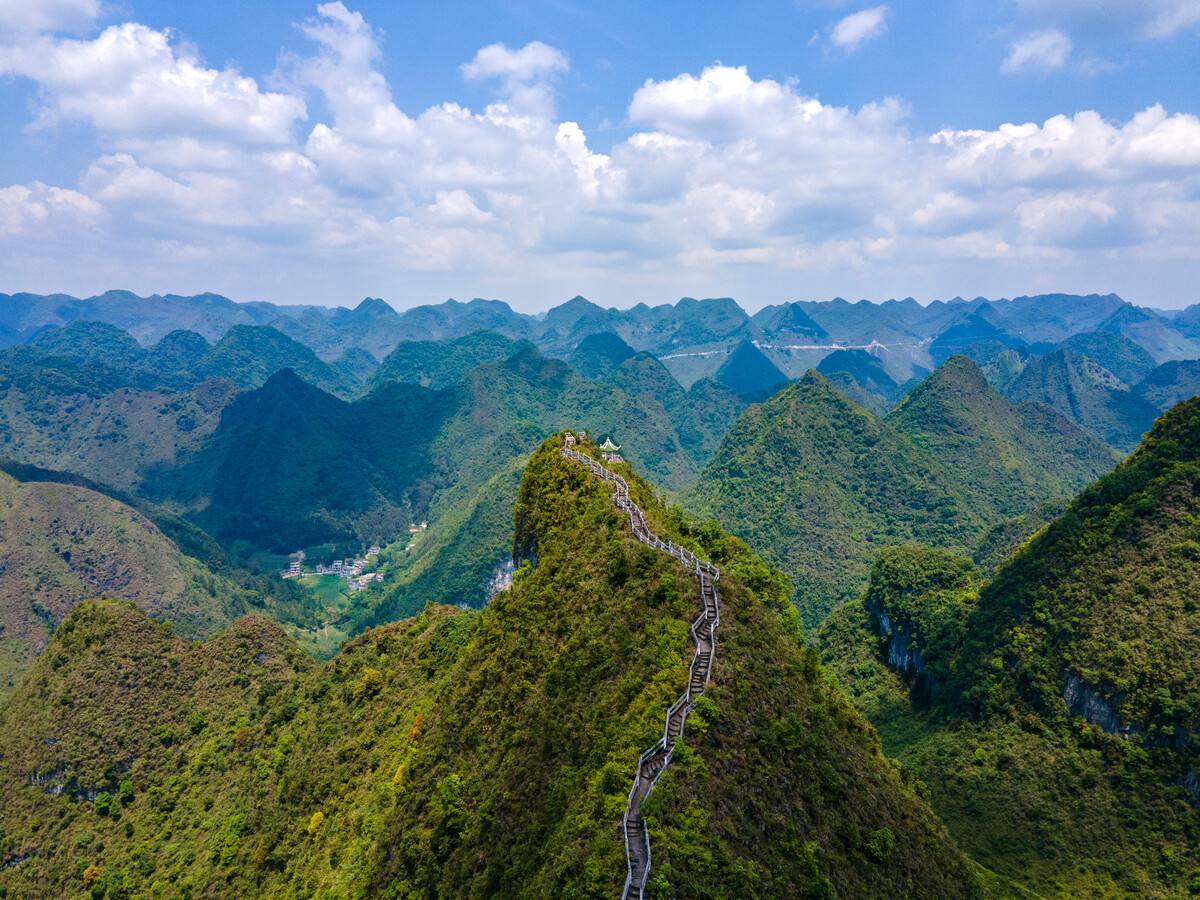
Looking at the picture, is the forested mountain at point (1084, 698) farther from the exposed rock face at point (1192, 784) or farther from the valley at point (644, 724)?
the valley at point (644, 724)

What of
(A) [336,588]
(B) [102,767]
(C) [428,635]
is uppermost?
(C) [428,635]

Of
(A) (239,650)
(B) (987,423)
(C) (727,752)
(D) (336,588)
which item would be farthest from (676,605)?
(B) (987,423)

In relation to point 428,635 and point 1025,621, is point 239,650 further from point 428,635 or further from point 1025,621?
point 1025,621

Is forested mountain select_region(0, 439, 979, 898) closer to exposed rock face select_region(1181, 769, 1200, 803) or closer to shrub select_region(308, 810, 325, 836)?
shrub select_region(308, 810, 325, 836)

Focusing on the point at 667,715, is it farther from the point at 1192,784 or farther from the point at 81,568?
the point at 81,568

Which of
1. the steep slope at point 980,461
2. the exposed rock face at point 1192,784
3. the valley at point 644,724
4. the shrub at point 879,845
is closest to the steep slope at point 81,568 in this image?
the valley at point 644,724

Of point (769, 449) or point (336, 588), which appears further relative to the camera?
point (336, 588)
